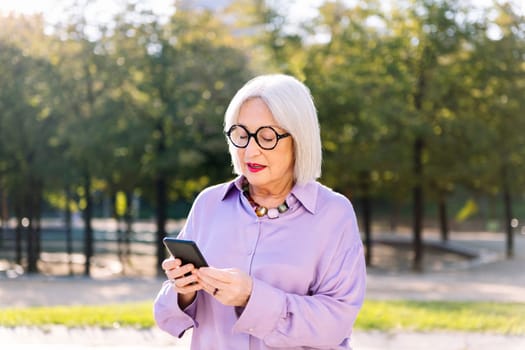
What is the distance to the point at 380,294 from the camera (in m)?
16.1

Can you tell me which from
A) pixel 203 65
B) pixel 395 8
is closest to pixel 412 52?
pixel 395 8

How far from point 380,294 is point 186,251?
14.4 meters

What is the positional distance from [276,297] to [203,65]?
843 inches

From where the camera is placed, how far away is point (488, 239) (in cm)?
3841

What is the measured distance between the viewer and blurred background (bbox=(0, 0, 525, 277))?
23.0 meters

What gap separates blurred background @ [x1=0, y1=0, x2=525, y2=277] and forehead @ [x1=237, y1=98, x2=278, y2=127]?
20.3m

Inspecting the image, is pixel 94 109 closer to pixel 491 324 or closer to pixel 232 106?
pixel 491 324

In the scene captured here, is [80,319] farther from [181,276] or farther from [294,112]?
[294,112]

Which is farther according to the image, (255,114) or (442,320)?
(442,320)

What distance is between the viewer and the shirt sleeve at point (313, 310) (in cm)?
217

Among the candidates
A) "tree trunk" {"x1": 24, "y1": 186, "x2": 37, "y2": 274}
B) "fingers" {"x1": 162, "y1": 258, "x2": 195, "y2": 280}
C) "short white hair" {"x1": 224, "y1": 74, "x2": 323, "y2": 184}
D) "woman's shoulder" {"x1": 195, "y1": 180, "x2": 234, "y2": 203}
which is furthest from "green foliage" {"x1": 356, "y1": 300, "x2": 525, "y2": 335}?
"tree trunk" {"x1": 24, "y1": 186, "x2": 37, "y2": 274}

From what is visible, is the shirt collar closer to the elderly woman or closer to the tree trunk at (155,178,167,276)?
the elderly woman

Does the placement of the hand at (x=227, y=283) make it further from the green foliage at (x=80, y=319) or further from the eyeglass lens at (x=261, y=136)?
the green foliage at (x=80, y=319)

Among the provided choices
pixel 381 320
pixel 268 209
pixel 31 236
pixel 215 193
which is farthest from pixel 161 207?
pixel 268 209
